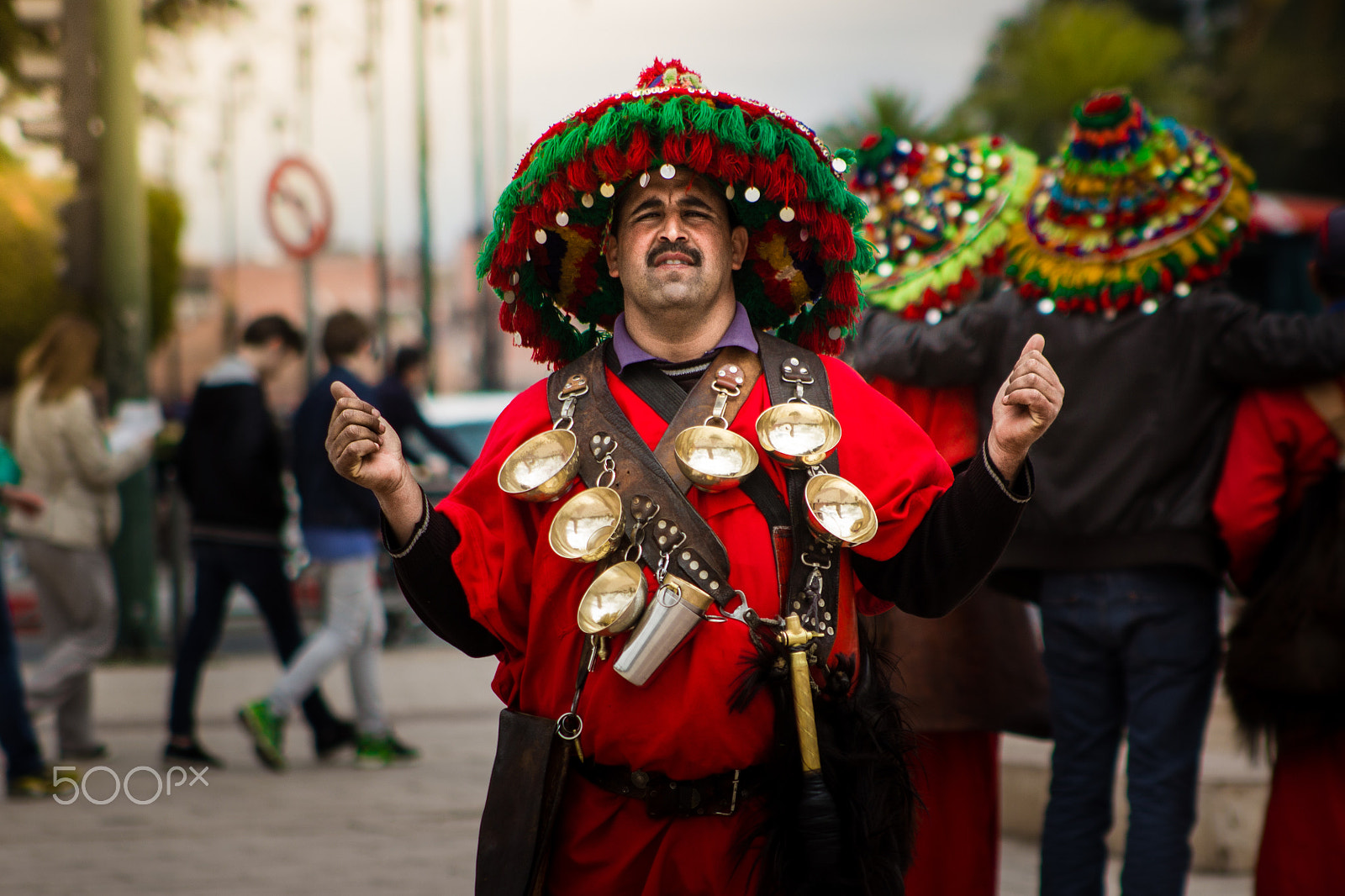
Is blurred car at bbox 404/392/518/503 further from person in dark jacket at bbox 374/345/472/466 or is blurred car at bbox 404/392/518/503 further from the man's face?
the man's face

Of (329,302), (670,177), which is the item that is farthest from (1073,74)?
(329,302)

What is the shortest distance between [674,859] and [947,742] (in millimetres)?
1791

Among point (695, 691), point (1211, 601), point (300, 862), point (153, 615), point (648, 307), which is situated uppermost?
point (648, 307)

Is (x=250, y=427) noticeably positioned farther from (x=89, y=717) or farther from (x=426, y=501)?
(x=426, y=501)

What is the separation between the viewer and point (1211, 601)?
12.9 ft

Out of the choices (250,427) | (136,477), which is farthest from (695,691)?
(136,477)

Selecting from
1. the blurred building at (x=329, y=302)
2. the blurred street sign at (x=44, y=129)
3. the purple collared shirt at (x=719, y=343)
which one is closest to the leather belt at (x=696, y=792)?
the purple collared shirt at (x=719, y=343)

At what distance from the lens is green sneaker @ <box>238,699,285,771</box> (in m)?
6.36

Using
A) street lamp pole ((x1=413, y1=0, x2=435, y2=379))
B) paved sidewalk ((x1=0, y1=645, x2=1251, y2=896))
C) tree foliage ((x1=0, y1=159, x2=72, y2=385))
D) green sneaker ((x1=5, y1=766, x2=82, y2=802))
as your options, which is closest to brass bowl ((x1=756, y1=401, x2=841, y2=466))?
paved sidewalk ((x1=0, y1=645, x2=1251, y2=896))

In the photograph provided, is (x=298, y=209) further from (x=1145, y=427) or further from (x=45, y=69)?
(x=1145, y=427)

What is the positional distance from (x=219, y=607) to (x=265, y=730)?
0.59 m

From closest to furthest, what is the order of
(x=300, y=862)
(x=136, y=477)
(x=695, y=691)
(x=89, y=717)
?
1. (x=695, y=691)
2. (x=300, y=862)
3. (x=89, y=717)
4. (x=136, y=477)

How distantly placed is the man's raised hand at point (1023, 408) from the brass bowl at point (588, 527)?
2.16 feet

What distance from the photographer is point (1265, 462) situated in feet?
12.6
